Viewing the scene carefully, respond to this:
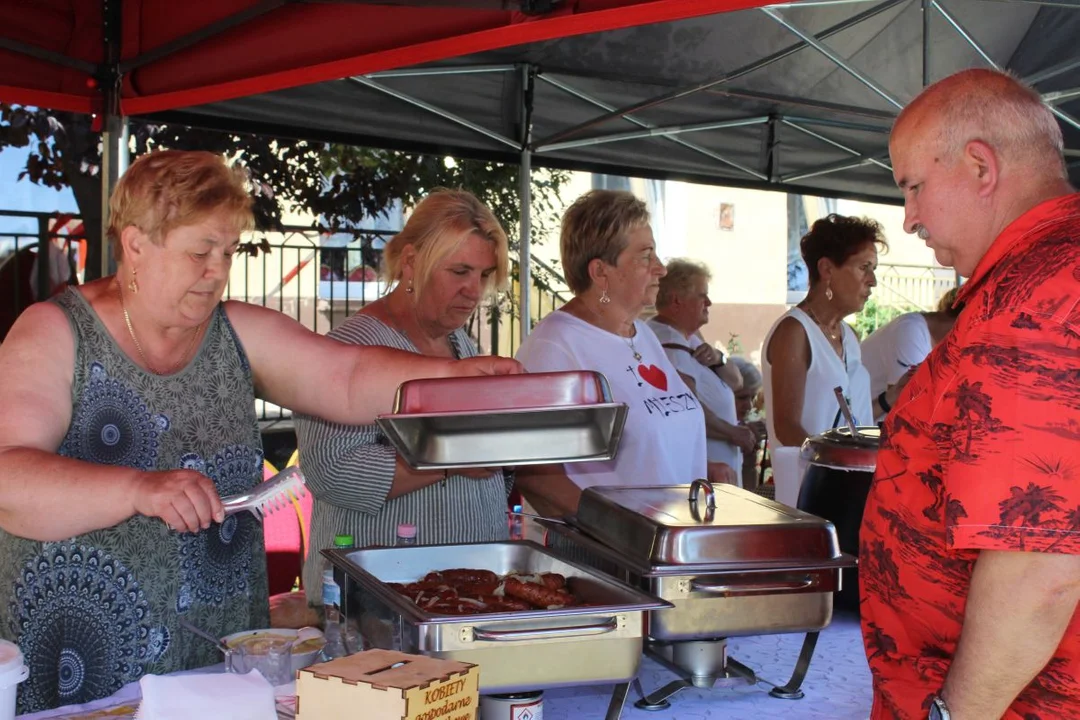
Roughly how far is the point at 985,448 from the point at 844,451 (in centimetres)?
84

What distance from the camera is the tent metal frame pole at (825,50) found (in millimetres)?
3992

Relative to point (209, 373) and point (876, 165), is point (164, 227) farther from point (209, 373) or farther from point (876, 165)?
point (876, 165)

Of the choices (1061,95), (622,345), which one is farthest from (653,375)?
(1061,95)

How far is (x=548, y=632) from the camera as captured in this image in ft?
4.55

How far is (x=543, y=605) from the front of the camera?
1578 millimetres

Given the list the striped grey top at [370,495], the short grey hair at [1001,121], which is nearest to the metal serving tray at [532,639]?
the striped grey top at [370,495]

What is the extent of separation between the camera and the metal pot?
1969 millimetres

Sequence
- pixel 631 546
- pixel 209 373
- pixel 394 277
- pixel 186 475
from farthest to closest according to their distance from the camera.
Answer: pixel 394 277, pixel 209 373, pixel 631 546, pixel 186 475

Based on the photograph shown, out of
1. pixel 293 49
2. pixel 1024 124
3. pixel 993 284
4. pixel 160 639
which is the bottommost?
pixel 160 639

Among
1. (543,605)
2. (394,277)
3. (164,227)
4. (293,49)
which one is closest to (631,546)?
(543,605)

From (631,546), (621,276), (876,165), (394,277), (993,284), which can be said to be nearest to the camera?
(993,284)

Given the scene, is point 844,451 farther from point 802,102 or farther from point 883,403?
point 802,102

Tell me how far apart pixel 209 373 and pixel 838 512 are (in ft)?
3.77

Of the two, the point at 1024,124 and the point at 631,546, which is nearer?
the point at 1024,124
